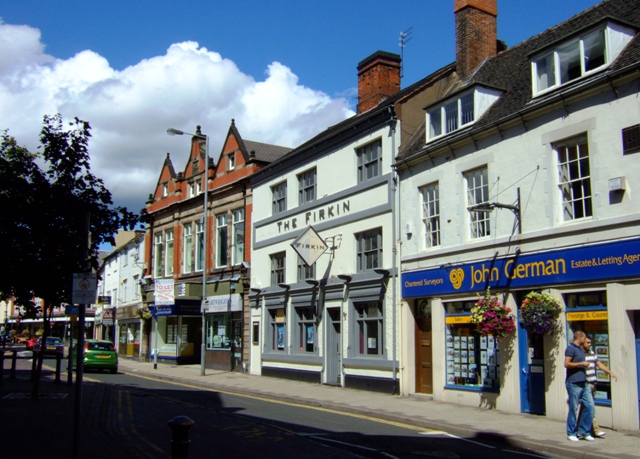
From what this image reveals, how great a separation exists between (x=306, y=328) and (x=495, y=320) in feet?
35.3

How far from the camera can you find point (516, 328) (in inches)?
621

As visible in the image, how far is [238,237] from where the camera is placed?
31.7 meters

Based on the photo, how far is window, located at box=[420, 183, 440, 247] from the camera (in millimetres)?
19031

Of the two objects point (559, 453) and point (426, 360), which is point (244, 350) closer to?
point (426, 360)

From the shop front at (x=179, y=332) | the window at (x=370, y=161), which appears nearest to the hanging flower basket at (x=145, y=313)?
the shop front at (x=179, y=332)

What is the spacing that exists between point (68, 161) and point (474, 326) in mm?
10807

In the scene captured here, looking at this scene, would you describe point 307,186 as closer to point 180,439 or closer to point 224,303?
point 224,303

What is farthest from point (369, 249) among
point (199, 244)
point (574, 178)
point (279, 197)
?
point (199, 244)

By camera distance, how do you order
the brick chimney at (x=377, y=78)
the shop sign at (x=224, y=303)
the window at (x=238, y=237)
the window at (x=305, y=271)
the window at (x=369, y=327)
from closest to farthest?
the window at (x=369, y=327) < the window at (x=305, y=271) < the brick chimney at (x=377, y=78) < the shop sign at (x=224, y=303) < the window at (x=238, y=237)

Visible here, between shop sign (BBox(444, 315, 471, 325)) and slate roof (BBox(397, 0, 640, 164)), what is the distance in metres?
4.80

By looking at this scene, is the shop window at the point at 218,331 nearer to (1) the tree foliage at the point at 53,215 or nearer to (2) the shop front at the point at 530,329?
(2) the shop front at the point at 530,329

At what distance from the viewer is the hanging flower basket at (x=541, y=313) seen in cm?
1437

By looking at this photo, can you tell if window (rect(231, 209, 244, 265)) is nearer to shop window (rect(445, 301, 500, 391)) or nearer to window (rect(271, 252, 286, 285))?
window (rect(271, 252, 286, 285))

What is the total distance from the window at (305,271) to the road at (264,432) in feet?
21.9
